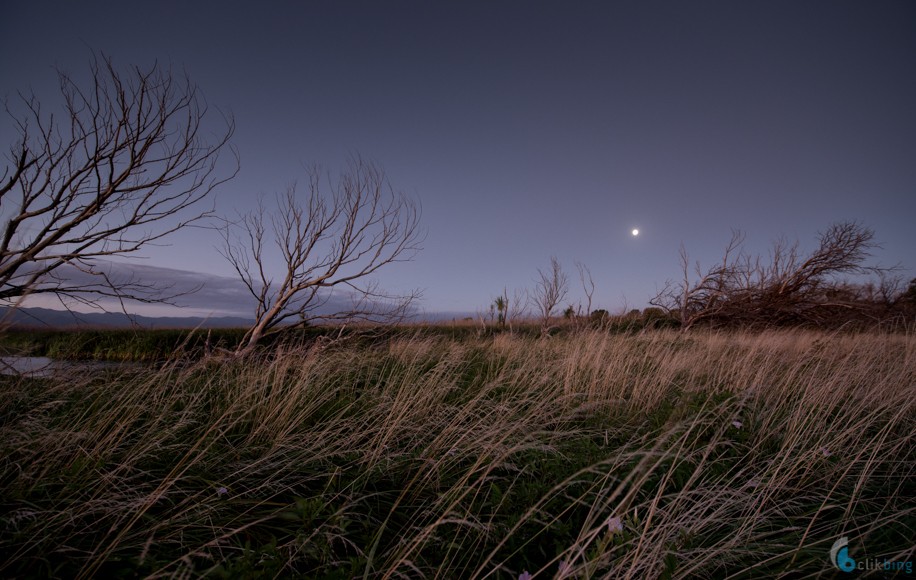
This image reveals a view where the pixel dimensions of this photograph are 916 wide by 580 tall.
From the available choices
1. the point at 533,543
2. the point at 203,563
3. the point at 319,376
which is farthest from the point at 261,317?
the point at 533,543

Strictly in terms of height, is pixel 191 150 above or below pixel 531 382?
above

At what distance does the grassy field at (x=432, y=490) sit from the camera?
4.68ft

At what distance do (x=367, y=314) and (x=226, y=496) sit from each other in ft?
19.4

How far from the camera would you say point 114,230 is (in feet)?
15.6

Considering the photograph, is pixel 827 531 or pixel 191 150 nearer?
pixel 827 531

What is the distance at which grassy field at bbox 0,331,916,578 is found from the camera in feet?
4.68

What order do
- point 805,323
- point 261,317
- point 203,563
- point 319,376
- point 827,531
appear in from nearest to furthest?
point 203,563, point 827,531, point 319,376, point 261,317, point 805,323

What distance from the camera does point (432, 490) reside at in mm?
2119

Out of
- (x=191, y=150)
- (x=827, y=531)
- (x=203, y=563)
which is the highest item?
(x=191, y=150)

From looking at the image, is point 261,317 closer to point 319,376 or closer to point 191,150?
point 191,150

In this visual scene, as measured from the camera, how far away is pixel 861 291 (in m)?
18.3

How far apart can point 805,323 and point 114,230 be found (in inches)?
941

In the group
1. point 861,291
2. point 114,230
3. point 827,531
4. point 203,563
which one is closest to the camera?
point 203,563

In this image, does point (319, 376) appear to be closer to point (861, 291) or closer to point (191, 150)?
point (191, 150)
